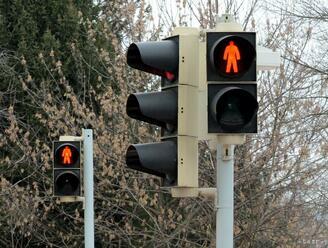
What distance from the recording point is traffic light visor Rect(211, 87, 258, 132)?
5.28 m

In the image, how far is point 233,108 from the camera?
530 centimetres

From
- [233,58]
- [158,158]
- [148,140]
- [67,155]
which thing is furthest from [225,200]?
[148,140]

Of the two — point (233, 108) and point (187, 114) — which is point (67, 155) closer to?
point (187, 114)

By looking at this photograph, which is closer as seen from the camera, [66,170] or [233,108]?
[233,108]

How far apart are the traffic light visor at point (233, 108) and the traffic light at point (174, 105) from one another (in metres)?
0.36

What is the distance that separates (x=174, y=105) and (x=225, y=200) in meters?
0.72

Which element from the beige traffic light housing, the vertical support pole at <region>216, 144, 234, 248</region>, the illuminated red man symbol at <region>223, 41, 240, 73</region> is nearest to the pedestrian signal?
the illuminated red man symbol at <region>223, 41, 240, 73</region>

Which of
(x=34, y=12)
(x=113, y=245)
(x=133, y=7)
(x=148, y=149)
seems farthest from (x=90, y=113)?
(x=148, y=149)

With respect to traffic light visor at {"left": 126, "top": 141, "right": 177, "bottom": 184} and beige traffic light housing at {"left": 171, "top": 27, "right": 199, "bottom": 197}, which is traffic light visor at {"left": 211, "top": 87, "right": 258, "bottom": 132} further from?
traffic light visor at {"left": 126, "top": 141, "right": 177, "bottom": 184}

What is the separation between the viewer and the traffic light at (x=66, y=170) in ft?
36.0

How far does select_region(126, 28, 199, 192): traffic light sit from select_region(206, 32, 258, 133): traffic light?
37 centimetres

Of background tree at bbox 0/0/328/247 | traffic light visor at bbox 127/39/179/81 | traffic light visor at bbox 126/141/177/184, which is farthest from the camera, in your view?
background tree at bbox 0/0/328/247

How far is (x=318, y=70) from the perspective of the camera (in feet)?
54.1

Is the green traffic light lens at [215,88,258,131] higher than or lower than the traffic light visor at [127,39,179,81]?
lower
